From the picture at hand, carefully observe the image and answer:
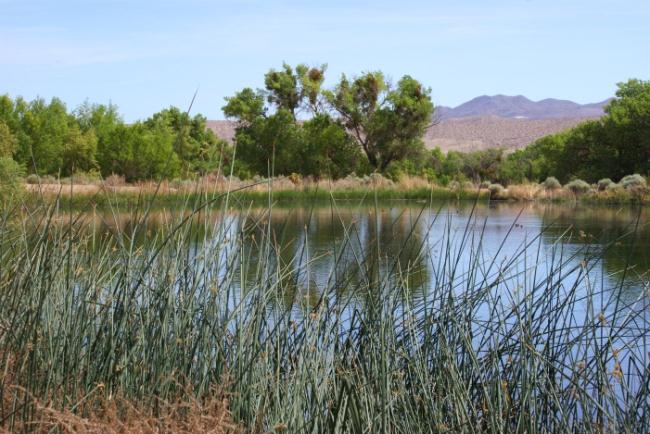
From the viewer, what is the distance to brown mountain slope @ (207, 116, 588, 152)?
77.1 meters

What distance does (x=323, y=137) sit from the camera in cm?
3108

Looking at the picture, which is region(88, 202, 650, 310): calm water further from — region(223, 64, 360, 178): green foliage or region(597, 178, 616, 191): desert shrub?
region(223, 64, 360, 178): green foliage

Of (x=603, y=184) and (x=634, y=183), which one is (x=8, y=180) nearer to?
(x=634, y=183)

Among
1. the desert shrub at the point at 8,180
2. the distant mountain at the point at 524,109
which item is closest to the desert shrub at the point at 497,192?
the desert shrub at the point at 8,180

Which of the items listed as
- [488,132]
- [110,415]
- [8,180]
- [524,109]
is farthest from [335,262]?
[524,109]

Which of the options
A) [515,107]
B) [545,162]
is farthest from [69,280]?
[515,107]

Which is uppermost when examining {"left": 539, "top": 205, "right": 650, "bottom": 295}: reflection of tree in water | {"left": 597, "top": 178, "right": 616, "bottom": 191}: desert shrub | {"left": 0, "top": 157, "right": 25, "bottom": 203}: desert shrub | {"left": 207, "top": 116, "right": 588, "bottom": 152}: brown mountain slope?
{"left": 207, "top": 116, "right": 588, "bottom": 152}: brown mountain slope

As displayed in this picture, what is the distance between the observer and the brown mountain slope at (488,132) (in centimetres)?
7712

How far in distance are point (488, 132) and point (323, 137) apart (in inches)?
2303

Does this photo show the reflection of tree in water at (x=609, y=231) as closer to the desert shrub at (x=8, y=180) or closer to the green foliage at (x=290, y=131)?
the desert shrub at (x=8, y=180)

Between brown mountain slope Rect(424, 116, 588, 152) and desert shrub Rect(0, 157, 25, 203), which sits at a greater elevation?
brown mountain slope Rect(424, 116, 588, 152)

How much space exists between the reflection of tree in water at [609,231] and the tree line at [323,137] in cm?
899

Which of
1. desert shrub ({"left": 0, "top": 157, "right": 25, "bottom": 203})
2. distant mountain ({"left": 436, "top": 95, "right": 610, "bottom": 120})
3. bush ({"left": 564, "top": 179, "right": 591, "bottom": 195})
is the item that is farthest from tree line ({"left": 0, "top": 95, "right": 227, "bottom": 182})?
distant mountain ({"left": 436, "top": 95, "right": 610, "bottom": 120})

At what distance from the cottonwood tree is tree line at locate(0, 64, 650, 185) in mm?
36
